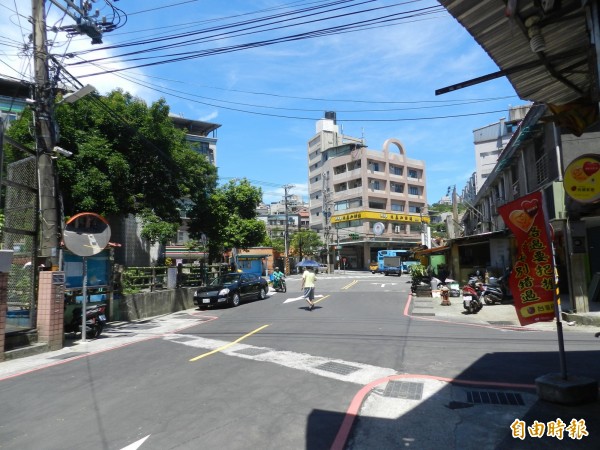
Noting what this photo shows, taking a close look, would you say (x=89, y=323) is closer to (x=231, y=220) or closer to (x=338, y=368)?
(x=338, y=368)

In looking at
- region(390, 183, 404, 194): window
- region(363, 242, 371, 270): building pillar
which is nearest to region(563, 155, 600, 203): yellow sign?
region(363, 242, 371, 270): building pillar

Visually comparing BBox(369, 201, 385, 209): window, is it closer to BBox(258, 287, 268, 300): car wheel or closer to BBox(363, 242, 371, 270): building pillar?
BBox(363, 242, 371, 270): building pillar

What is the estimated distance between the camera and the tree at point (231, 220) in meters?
24.3

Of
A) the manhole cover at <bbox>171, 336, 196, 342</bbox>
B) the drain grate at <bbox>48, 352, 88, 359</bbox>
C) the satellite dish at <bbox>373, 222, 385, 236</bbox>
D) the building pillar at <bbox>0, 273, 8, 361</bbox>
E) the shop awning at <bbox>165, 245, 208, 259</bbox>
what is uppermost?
the satellite dish at <bbox>373, 222, 385, 236</bbox>

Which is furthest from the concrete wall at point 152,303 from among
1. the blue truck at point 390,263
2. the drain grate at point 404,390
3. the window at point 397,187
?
the window at point 397,187

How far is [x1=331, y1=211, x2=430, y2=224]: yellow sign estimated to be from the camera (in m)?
65.0

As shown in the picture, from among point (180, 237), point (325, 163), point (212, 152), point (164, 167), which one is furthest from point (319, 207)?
point (164, 167)

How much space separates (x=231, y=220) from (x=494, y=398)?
79.5ft

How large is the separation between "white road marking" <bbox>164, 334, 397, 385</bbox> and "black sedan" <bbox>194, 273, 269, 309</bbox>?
8.31 m

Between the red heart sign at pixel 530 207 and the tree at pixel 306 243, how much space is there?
205ft

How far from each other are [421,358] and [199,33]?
9.86 m

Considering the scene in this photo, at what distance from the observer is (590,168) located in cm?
1040

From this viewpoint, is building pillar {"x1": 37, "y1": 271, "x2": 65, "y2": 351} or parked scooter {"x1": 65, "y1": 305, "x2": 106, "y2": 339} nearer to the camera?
building pillar {"x1": 37, "y1": 271, "x2": 65, "y2": 351}

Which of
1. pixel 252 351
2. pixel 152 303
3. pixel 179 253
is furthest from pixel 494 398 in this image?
pixel 179 253
